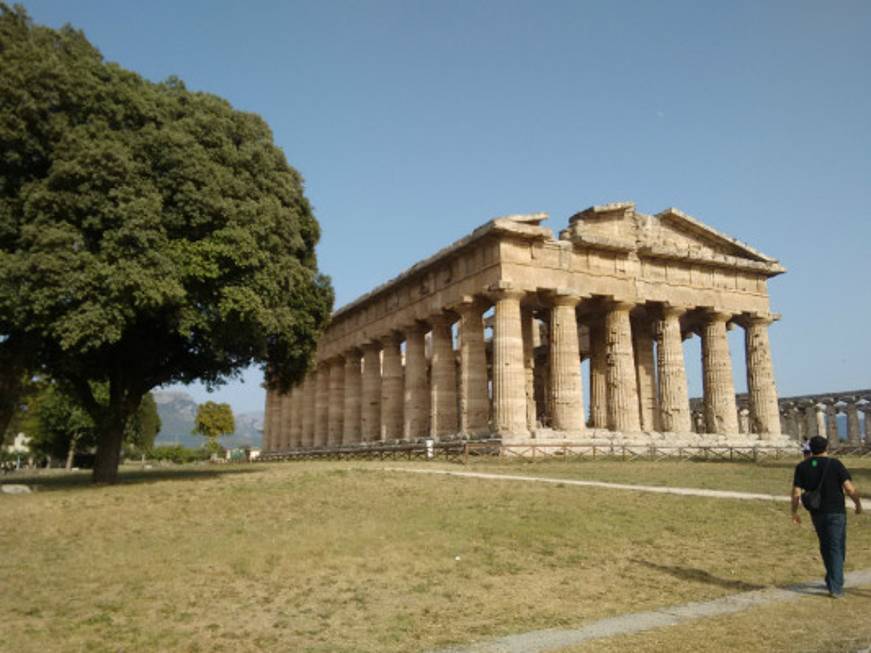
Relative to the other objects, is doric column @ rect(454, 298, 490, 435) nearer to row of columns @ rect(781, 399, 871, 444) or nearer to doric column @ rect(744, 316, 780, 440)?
doric column @ rect(744, 316, 780, 440)

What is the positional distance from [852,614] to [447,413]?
108ft

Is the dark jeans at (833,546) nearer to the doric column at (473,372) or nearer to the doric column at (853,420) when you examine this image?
the doric column at (473,372)

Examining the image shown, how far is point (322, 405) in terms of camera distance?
60500 mm

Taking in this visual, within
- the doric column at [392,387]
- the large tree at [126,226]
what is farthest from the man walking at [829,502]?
the doric column at [392,387]

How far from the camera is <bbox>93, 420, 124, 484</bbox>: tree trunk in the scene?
25625 millimetres

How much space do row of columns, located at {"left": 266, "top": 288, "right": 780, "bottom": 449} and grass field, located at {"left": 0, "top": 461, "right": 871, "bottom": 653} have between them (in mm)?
16549

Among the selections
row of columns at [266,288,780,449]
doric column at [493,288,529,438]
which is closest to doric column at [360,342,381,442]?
row of columns at [266,288,780,449]

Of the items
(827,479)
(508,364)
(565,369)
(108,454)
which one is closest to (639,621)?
(827,479)

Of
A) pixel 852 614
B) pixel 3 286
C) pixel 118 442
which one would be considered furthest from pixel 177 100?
pixel 852 614

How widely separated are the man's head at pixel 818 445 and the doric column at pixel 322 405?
50935mm

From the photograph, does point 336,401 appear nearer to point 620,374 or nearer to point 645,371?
point 645,371

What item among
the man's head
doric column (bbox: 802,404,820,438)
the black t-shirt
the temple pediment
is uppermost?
the temple pediment

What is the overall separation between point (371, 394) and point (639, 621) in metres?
43.3

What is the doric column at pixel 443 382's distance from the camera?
134 ft
